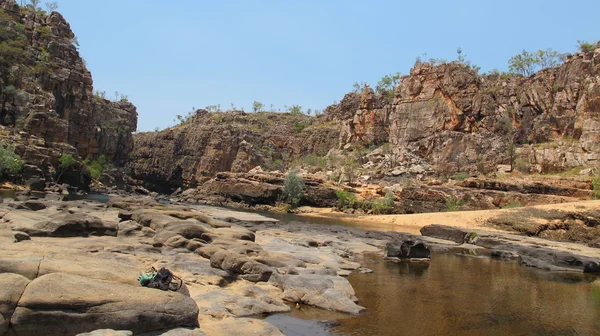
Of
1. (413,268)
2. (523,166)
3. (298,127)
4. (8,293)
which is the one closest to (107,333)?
(8,293)

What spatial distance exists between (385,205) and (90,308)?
5793cm

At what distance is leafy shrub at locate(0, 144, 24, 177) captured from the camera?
56.1 meters

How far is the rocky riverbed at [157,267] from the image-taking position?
24.4 ft

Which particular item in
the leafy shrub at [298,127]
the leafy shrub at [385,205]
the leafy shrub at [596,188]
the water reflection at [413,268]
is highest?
the leafy shrub at [298,127]

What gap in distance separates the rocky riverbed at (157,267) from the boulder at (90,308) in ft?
0.05

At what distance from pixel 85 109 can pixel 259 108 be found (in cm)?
7323

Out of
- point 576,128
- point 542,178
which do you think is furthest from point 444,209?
point 576,128

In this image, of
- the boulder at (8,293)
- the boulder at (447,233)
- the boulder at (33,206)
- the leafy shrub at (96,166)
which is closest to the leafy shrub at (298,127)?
the leafy shrub at (96,166)

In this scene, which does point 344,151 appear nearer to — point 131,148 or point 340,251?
point 131,148

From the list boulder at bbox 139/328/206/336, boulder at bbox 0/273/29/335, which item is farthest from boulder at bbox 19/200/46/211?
boulder at bbox 139/328/206/336

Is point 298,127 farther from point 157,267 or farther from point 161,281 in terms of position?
point 161,281

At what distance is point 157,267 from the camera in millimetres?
13031

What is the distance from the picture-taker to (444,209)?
60.3 meters

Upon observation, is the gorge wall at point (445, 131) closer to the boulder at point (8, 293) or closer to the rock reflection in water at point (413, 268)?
the rock reflection in water at point (413, 268)
